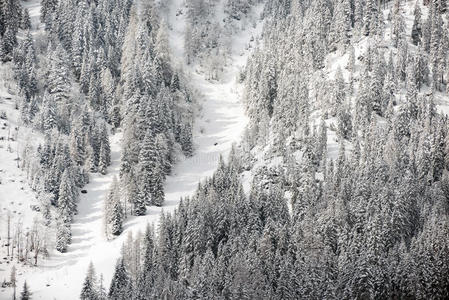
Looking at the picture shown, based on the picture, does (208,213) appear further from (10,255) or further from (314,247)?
(10,255)

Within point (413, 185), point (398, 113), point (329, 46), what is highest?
point (329, 46)

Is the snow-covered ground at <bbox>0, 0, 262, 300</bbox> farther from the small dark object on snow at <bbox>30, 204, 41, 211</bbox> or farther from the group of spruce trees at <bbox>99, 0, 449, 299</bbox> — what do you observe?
the group of spruce trees at <bbox>99, 0, 449, 299</bbox>

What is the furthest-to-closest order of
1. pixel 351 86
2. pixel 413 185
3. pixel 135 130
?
pixel 135 130 < pixel 351 86 < pixel 413 185

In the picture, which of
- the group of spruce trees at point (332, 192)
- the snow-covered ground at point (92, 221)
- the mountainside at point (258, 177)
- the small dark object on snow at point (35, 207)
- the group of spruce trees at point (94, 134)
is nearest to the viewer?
the group of spruce trees at point (332, 192)

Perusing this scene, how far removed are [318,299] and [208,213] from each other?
1542 inches

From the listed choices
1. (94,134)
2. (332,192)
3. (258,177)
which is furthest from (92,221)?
(332,192)

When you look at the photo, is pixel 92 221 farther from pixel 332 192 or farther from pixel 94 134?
pixel 332 192

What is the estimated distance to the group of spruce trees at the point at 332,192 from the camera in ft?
336

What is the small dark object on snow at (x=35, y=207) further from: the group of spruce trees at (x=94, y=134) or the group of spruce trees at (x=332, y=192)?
the group of spruce trees at (x=332, y=192)

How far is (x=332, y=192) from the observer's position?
411 ft

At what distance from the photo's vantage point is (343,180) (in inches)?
5034

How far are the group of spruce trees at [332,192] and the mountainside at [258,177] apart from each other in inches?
16.7

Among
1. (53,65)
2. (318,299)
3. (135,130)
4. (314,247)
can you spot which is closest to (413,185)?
(314,247)

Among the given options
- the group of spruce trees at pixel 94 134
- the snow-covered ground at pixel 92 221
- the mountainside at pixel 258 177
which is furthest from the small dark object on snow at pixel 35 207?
the snow-covered ground at pixel 92 221
